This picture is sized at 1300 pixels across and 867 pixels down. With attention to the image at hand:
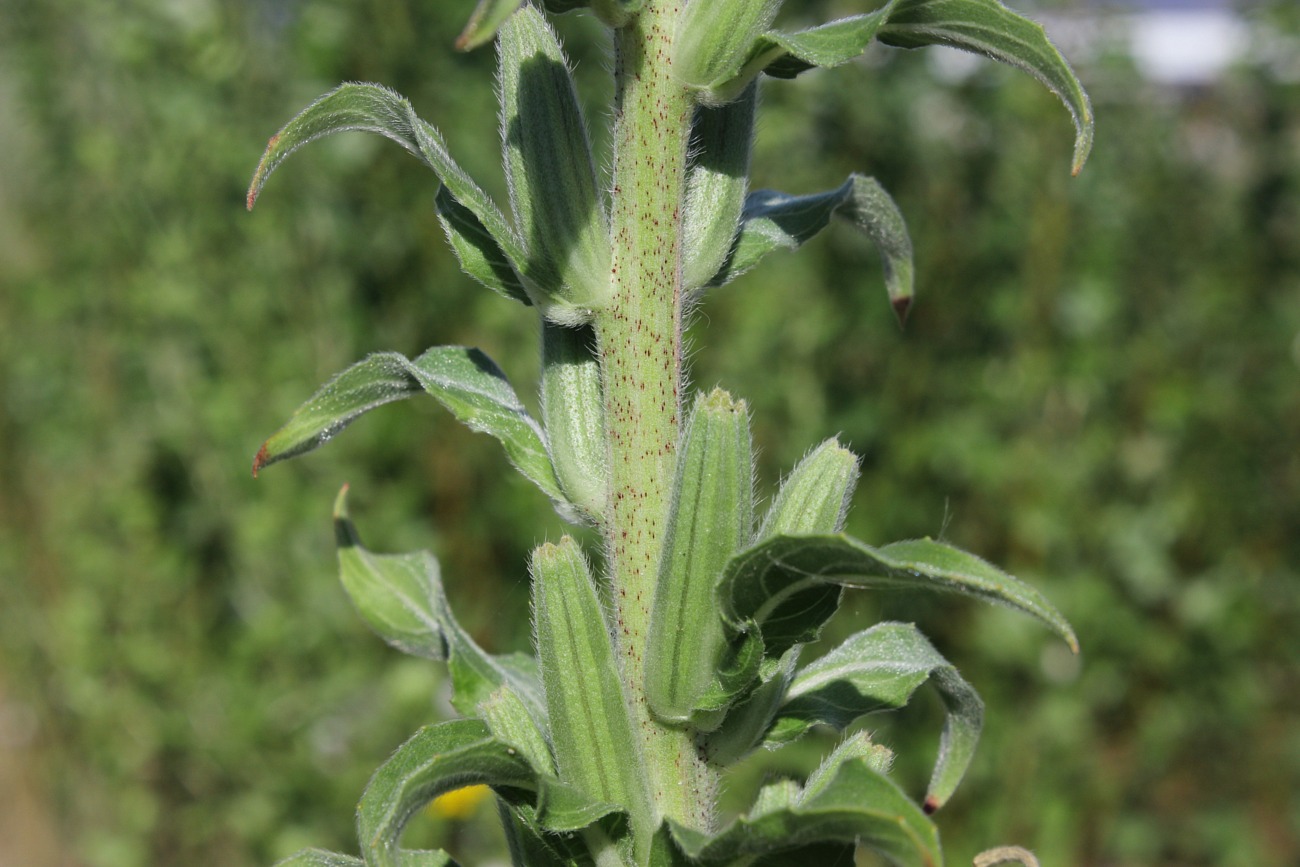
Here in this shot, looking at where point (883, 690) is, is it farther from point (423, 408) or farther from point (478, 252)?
point (423, 408)

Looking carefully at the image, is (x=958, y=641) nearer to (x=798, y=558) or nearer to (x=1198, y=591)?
(x=1198, y=591)

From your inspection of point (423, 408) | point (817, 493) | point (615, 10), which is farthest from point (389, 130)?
point (423, 408)

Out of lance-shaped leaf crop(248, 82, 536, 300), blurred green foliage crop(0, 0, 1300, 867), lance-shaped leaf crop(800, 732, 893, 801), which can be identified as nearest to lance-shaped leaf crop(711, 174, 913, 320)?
lance-shaped leaf crop(248, 82, 536, 300)

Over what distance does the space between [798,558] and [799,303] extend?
3277 millimetres

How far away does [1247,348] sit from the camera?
5.17 m

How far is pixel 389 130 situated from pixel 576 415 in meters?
0.32

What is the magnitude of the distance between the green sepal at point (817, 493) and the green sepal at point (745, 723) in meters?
0.12

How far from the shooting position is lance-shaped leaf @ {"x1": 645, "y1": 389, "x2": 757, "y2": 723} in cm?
101

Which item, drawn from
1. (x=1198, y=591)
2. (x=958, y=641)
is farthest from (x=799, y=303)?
(x=1198, y=591)

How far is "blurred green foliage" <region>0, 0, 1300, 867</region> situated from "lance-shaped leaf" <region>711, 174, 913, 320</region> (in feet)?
8.34

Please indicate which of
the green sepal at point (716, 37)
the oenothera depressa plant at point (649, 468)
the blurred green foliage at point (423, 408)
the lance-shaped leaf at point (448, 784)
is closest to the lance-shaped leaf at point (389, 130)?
the oenothera depressa plant at point (649, 468)

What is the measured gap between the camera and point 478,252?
1184 mm

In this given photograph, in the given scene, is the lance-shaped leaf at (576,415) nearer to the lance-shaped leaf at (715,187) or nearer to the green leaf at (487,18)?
the lance-shaped leaf at (715,187)

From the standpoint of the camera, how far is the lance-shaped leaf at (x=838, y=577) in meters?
0.85
